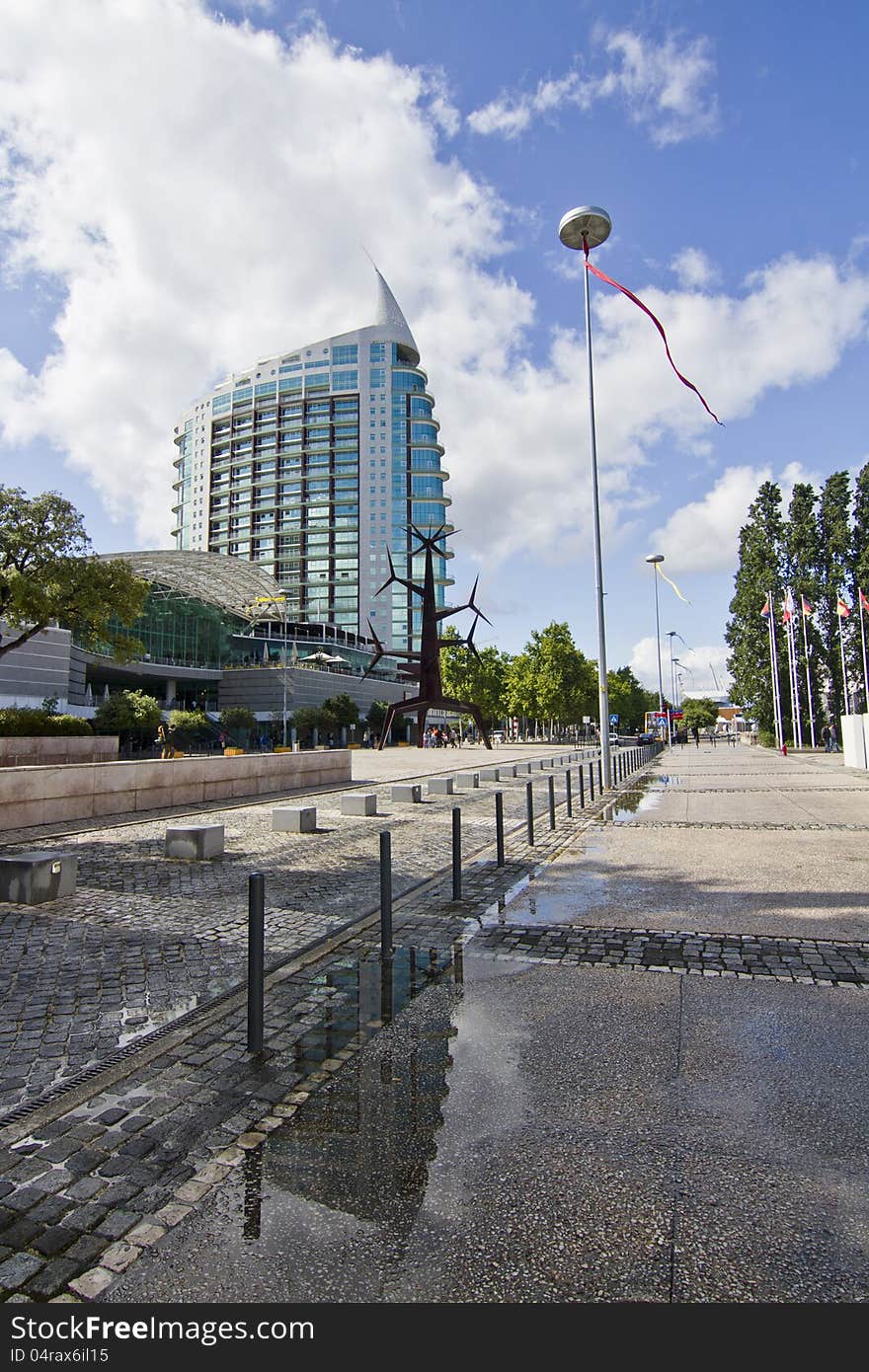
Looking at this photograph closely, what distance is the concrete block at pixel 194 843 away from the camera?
10.7m

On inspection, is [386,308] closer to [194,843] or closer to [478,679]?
[478,679]

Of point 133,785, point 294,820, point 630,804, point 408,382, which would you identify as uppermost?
point 408,382

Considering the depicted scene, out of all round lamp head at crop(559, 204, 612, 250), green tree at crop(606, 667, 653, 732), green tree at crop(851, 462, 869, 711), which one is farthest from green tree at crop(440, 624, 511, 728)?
round lamp head at crop(559, 204, 612, 250)

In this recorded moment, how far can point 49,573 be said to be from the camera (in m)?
21.0

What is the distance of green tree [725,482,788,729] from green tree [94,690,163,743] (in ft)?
154

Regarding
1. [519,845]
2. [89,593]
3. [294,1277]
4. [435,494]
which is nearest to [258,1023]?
[294,1277]

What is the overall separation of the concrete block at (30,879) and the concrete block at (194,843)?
2453 millimetres

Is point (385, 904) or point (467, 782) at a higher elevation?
point (385, 904)

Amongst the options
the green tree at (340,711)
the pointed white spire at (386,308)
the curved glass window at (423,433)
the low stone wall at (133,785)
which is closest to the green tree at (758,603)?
the green tree at (340,711)

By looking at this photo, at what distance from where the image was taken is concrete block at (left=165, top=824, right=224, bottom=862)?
35.0ft

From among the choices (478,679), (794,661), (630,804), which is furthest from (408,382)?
(630,804)

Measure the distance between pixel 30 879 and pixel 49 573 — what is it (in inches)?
605

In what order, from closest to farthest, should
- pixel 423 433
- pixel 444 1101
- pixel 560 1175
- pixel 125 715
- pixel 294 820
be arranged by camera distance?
pixel 560 1175 < pixel 444 1101 < pixel 294 820 < pixel 125 715 < pixel 423 433

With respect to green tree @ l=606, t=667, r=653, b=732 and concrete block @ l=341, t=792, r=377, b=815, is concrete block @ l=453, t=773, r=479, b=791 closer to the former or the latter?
concrete block @ l=341, t=792, r=377, b=815
